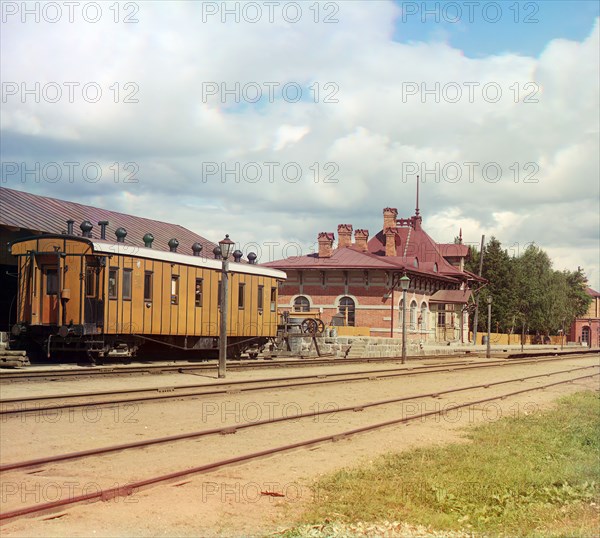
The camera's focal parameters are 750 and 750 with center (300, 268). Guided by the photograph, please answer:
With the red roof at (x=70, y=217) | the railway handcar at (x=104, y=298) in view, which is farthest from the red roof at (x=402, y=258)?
the railway handcar at (x=104, y=298)

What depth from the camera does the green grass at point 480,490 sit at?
22.3 feet

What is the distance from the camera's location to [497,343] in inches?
2682

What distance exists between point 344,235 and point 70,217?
2868cm

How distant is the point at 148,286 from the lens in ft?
70.2

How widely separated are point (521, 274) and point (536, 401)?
205 feet

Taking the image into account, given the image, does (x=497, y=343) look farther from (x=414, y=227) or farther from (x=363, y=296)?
(x=363, y=296)

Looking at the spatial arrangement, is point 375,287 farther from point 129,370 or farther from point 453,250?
point 129,370

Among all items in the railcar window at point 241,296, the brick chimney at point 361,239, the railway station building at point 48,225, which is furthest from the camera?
the brick chimney at point 361,239

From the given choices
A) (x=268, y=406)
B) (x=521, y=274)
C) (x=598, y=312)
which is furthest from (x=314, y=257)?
(x=598, y=312)

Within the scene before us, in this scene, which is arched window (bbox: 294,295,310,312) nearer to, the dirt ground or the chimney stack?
the chimney stack

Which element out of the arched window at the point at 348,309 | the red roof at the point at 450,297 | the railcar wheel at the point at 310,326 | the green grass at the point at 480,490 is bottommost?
the green grass at the point at 480,490

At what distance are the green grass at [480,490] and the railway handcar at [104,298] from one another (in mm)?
12082

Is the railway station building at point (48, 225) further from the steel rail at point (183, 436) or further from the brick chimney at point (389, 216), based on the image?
the brick chimney at point (389, 216)

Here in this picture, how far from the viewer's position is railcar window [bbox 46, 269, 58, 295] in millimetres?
20500
